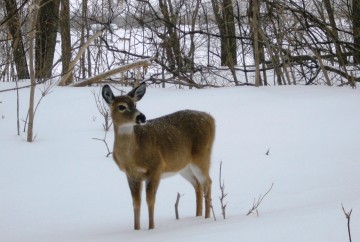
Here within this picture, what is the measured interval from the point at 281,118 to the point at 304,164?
81.9 inches

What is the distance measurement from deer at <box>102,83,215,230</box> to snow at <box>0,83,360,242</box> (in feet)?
1.17

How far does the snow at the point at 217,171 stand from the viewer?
13.8 feet

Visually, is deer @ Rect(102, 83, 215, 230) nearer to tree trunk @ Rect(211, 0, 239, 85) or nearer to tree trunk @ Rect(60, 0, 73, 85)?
tree trunk @ Rect(211, 0, 239, 85)

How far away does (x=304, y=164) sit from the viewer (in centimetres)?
734

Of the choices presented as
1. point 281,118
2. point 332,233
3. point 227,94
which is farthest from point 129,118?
point 227,94

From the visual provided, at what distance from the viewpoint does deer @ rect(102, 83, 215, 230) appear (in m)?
5.13

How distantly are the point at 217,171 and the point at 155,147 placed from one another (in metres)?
2.06

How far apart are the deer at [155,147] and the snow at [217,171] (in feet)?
1.17

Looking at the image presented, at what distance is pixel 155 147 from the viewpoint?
5.28 meters

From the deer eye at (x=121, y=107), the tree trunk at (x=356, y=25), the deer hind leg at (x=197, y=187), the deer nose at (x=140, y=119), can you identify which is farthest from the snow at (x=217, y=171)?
the tree trunk at (x=356, y=25)

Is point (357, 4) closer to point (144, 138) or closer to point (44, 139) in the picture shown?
point (44, 139)

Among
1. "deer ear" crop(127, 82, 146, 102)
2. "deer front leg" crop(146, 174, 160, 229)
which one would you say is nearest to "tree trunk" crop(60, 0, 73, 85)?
"deer ear" crop(127, 82, 146, 102)

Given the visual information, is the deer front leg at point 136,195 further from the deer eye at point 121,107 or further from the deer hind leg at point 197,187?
the deer hind leg at point 197,187

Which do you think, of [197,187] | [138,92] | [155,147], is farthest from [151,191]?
[138,92]
